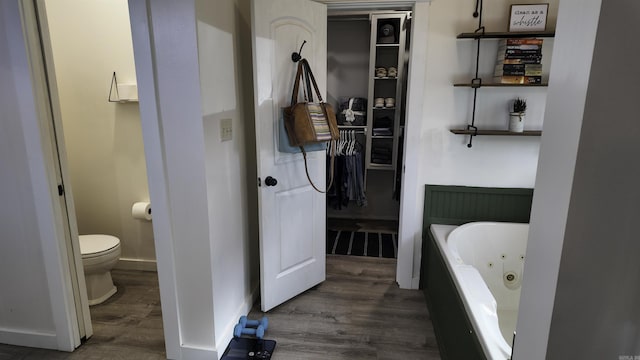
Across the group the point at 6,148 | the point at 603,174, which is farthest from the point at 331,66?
the point at 603,174

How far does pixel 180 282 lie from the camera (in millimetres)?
1845

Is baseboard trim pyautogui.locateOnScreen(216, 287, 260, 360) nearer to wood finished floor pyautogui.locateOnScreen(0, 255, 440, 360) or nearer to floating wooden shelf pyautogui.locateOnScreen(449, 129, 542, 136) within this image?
wood finished floor pyautogui.locateOnScreen(0, 255, 440, 360)

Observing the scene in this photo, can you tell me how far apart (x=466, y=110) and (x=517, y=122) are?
323 millimetres

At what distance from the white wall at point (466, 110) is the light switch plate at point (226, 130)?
4.35ft

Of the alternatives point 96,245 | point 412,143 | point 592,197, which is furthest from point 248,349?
point 592,197

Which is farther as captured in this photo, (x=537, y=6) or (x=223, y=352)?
(x=537, y=6)

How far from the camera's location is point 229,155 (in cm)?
202

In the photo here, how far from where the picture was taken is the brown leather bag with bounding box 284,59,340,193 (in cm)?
212

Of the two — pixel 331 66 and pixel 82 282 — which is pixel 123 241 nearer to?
pixel 82 282

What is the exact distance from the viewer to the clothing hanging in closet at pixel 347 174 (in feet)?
12.3

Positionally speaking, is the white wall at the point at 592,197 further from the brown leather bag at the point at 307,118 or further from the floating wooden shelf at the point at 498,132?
A: the floating wooden shelf at the point at 498,132

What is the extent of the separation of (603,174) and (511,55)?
199 centimetres

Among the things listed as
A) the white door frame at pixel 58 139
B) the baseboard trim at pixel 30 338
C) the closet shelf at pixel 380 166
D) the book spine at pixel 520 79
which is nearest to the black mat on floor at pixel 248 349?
the white door frame at pixel 58 139

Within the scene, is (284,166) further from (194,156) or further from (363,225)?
(363,225)
